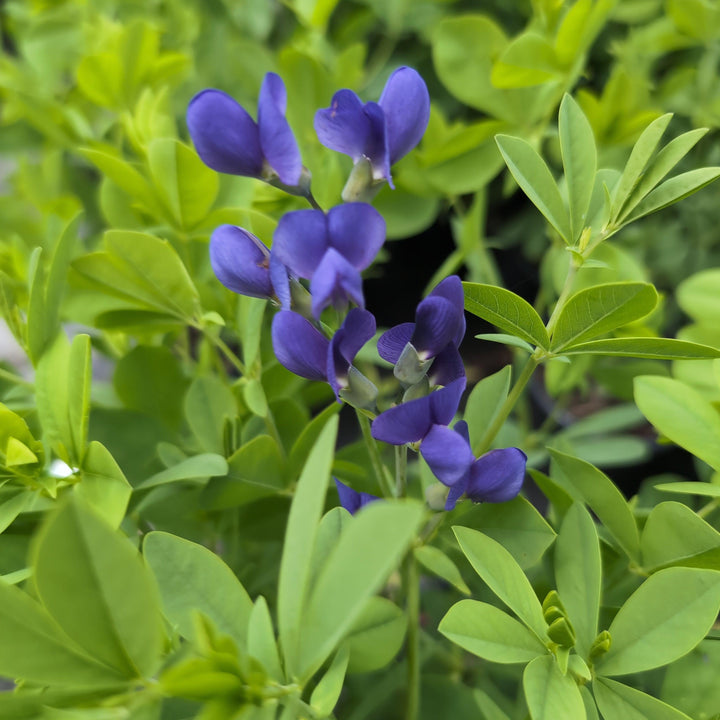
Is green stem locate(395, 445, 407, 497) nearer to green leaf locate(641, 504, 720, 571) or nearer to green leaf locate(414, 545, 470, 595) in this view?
green leaf locate(414, 545, 470, 595)

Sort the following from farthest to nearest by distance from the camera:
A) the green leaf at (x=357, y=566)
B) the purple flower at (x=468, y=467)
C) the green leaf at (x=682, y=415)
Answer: the green leaf at (x=682, y=415), the purple flower at (x=468, y=467), the green leaf at (x=357, y=566)

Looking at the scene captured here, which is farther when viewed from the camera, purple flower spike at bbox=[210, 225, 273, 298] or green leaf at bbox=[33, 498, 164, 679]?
purple flower spike at bbox=[210, 225, 273, 298]

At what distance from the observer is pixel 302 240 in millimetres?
316

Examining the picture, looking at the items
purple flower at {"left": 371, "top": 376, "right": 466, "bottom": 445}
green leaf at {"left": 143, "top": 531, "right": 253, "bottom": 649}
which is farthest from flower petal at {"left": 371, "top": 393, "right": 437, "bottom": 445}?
green leaf at {"left": 143, "top": 531, "right": 253, "bottom": 649}

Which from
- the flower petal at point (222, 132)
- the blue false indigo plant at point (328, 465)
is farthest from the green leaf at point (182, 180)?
the flower petal at point (222, 132)

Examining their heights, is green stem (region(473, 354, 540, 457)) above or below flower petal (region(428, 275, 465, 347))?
below

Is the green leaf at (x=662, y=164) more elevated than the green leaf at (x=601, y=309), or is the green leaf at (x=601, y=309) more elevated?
the green leaf at (x=662, y=164)

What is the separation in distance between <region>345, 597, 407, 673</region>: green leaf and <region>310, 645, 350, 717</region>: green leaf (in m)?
0.04

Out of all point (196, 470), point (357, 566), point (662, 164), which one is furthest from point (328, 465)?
point (662, 164)

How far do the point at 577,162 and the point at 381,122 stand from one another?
5.4 inches

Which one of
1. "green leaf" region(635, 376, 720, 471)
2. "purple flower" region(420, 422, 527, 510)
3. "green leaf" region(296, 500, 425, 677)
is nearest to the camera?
"green leaf" region(296, 500, 425, 677)

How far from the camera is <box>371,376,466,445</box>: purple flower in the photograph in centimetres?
32

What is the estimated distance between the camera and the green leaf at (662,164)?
368 mm

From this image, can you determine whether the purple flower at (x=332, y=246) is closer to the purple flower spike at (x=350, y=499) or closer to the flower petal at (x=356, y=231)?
the flower petal at (x=356, y=231)
